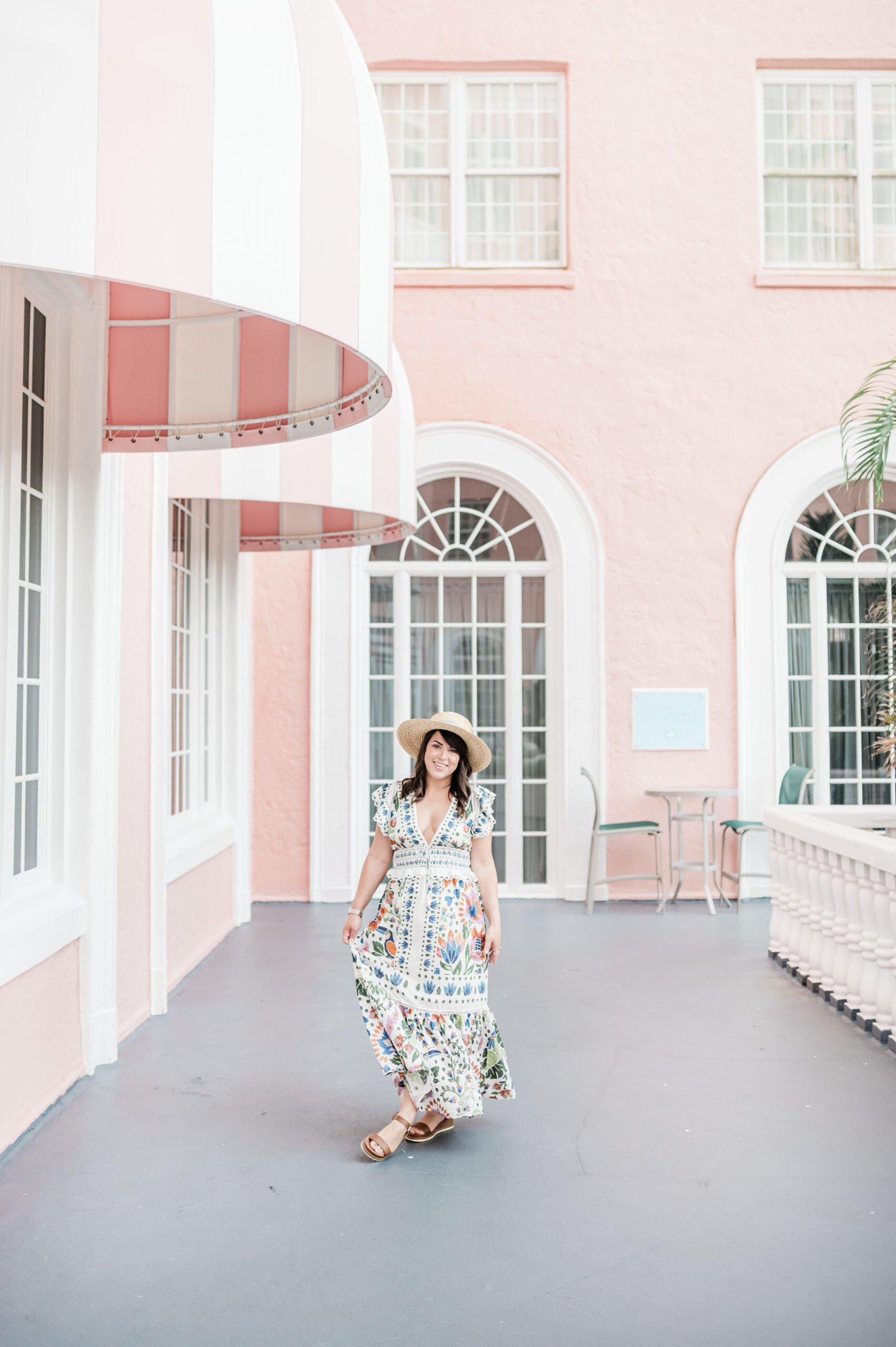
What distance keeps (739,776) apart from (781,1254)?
21.9ft

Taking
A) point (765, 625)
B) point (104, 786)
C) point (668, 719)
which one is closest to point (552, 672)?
point (668, 719)

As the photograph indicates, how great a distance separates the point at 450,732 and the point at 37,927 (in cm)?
178

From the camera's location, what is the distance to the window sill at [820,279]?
995 cm

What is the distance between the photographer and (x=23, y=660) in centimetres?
476

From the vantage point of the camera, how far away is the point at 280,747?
385 inches

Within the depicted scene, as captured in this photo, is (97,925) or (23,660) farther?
(97,925)

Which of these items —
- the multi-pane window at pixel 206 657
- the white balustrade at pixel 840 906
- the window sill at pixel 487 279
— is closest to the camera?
the white balustrade at pixel 840 906

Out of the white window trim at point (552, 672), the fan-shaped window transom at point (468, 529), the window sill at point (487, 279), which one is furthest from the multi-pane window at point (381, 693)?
the window sill at point (487, 279)

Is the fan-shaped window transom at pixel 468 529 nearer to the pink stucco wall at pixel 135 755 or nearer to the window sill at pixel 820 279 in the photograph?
the window sill at pixel 820 279

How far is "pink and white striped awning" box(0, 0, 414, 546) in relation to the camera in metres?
2.94

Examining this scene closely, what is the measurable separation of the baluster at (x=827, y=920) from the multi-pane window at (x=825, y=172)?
19.6 feet

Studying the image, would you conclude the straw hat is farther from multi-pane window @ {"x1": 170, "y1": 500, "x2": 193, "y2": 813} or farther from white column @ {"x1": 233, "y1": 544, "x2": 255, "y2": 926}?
white column @ {"x1": 233, "y1": 544, "x2": 255, "y2": 926}

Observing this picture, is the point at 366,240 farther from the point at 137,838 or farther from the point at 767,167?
the point at 767,167

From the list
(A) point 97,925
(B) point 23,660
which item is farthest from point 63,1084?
(B) point 23,660
